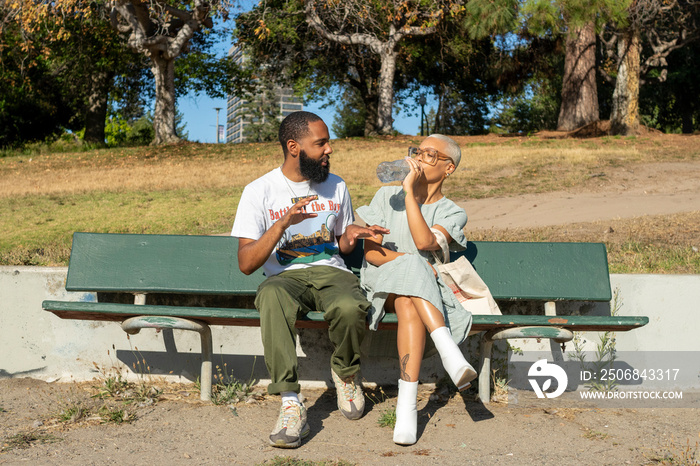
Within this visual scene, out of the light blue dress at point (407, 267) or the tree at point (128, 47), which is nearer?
the light blue dress at point (407, 267)

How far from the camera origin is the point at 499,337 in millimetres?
3668

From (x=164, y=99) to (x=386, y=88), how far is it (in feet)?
24.0

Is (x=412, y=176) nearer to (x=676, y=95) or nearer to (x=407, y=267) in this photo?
(x=407, y=267)

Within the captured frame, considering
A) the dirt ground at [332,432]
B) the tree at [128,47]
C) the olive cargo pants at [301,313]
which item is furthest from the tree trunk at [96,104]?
the olive cargo pants at [301,313]

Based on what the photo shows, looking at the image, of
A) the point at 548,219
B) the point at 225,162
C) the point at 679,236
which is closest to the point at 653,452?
the point at 679,236

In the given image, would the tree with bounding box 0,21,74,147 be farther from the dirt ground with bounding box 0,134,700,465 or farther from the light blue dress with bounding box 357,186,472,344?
the light blue dress with bounding box 357,186,472,344

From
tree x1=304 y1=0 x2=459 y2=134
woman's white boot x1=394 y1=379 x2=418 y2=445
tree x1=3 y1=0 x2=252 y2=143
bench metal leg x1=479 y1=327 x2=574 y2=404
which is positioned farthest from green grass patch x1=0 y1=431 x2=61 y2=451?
tree x1=304 y1=0 x2=459 y2=134

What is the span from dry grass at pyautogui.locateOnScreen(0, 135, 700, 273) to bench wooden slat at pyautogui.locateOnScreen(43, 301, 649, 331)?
2099 millimetres

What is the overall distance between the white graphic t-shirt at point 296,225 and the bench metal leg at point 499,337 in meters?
0.89

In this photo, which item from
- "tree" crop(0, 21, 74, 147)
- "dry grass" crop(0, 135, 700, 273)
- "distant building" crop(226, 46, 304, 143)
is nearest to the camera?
"dry grass" crop(0, 135, 700, 273)

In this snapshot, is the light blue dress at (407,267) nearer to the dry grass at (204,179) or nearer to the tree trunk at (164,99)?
the dry grass at (204,179)

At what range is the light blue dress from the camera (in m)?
3.48

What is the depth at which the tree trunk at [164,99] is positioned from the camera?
22297 mm

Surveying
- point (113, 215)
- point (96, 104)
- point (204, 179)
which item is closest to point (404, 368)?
point (113, 215)
